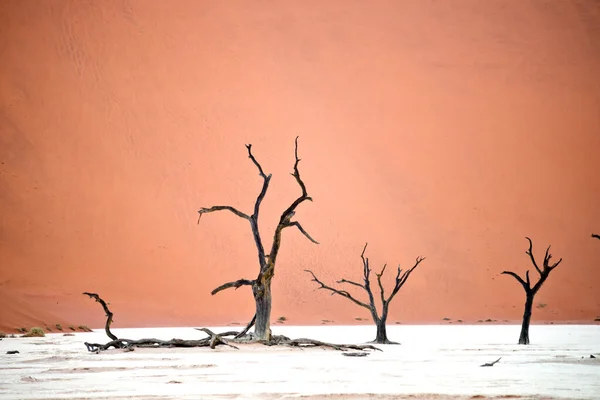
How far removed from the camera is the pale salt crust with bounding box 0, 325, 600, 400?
33.0 feet

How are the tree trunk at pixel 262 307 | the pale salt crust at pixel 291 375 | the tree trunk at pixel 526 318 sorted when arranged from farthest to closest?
the tree trunk at pixel 526 318, the tree trunk at pixel 262 307, the pale salt crust at pixel 291 375

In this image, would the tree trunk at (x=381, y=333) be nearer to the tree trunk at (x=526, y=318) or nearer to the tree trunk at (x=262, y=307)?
the tree trunk at (x=526, y=318)

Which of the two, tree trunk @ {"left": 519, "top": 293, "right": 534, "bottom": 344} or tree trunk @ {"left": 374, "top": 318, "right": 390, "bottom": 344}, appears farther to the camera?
tree trunk @ {"left": 374, "top": 318, "right": 390, "bottom": 344}

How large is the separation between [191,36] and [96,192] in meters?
22.2

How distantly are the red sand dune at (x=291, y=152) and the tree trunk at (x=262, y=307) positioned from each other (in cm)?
2124

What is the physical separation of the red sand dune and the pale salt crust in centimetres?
2276

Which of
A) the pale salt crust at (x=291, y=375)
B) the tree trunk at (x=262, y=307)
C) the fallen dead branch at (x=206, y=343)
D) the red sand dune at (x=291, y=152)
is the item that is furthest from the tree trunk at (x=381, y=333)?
the red sand dune at (x=291, y=152)

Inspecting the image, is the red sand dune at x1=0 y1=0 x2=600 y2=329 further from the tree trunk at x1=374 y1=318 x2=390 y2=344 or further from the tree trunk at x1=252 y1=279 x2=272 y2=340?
the tree trunk at x1=252 y1=279 x2=272 y2=340

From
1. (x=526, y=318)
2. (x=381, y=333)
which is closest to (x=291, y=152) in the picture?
(x=381, y=333)

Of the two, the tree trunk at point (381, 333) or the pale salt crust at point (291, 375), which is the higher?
the tree trunk at point (381, 333)

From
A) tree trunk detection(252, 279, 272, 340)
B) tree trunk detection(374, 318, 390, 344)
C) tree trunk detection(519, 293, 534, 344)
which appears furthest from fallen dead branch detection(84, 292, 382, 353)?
tree trunk detection(519, 293, 534, 344)

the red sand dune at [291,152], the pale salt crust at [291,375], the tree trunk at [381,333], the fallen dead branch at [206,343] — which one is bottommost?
the pale salt crust at [291,375]

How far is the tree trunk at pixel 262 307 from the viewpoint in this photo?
18391 mm

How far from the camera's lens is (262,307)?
61.0ft
